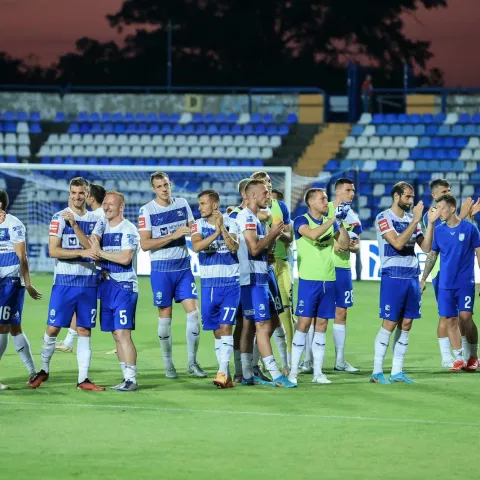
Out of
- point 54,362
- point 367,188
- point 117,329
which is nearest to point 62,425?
point 117,329

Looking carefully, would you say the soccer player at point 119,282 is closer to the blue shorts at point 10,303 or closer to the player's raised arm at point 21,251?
the player's raised arm at point 21,251

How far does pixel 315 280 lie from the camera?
10.4m

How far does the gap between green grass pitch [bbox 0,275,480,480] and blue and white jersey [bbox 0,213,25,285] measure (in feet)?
3.41

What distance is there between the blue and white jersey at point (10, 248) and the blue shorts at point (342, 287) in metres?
3.33

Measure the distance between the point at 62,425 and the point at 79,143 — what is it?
81.4 feet

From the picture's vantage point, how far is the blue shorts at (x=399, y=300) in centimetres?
1040

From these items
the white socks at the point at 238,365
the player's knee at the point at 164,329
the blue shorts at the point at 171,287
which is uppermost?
the blue shorts at the point at 171,287

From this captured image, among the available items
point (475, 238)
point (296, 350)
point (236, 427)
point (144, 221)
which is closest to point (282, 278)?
point (296, 350)

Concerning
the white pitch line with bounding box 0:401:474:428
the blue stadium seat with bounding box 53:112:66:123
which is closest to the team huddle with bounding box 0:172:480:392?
the white pitch line with bounding box 0:401:474:428

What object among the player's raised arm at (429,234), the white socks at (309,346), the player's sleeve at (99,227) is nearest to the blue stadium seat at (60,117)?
the white socks at (309,346)

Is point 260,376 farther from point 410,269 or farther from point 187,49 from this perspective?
point 187,49

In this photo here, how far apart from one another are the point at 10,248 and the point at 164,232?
1523 millimetres

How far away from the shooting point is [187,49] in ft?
155

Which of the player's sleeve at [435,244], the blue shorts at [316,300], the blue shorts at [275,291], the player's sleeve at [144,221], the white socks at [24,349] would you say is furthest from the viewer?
the player's sleeve at [435,244]
